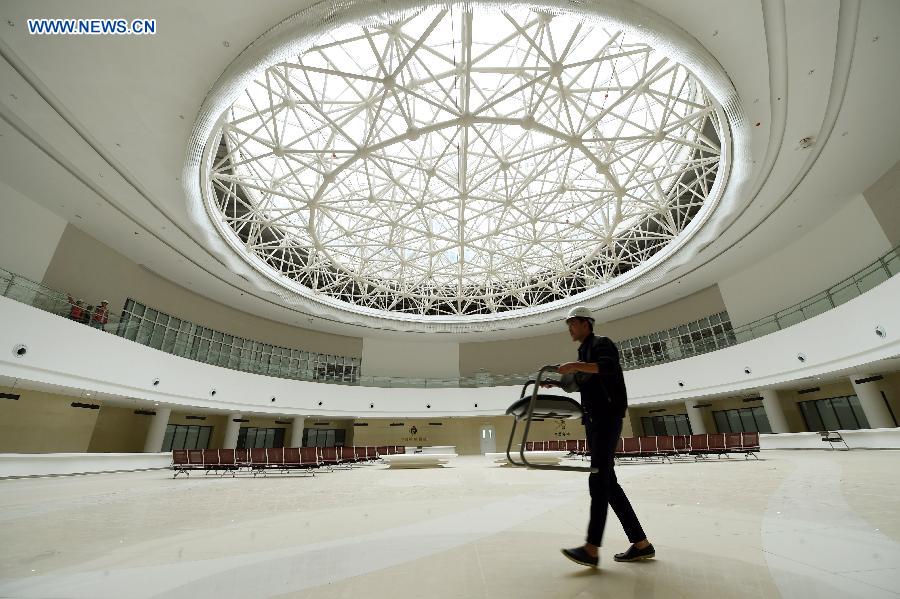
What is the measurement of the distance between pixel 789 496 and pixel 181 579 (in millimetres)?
7770

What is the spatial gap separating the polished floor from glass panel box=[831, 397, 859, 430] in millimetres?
22237

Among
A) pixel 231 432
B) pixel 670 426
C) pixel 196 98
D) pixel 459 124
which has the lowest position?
pixel 670 426

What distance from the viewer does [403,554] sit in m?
3.54

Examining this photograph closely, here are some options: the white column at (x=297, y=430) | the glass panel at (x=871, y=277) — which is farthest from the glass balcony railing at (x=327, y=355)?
the white column at (x=297, y=430)

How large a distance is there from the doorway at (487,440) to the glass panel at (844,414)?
24.6 metres

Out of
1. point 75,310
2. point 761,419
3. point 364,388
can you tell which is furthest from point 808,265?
point 75,310

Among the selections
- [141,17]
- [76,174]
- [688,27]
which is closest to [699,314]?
[688,27]

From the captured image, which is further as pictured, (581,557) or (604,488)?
(604,488)

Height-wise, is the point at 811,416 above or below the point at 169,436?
below

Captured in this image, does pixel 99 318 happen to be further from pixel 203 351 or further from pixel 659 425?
pixel 659 425

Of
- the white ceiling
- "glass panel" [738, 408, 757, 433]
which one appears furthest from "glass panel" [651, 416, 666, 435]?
the white ceiling

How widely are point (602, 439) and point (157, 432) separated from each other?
29542mm

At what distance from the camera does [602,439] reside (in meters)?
3.24

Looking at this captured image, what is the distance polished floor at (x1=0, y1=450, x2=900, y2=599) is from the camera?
2.57 metres
